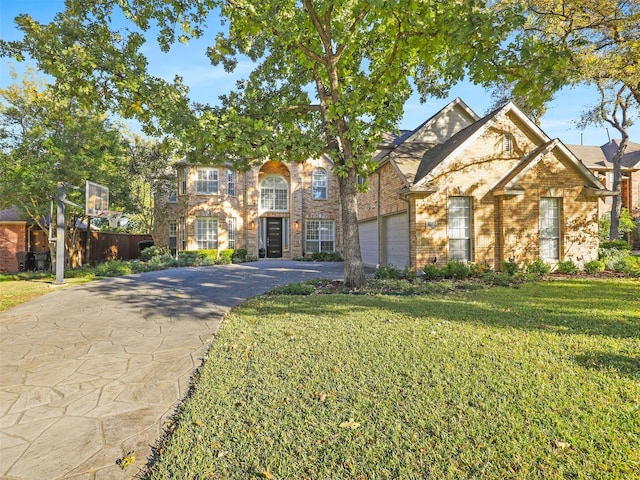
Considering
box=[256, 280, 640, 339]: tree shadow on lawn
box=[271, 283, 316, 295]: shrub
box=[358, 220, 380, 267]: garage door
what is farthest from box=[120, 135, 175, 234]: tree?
box=[256, 280, 640, 339]: tree shadow on lawn

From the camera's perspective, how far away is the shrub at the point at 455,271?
10.5 metres

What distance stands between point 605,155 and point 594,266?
23460 mm

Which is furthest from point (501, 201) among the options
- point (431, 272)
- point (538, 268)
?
point (431, 272)

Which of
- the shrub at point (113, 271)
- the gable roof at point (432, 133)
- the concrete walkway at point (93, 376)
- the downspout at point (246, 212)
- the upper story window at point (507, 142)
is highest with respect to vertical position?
the gable roof at point (432, 133)

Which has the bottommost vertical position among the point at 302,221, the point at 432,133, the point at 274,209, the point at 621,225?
the point at 621,225

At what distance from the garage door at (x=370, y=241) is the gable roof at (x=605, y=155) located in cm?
2123

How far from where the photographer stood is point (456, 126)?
1448 centimetres

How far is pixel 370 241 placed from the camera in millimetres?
15766

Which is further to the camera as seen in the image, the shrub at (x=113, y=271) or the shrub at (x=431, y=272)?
the shrub at (x=113, y=271)

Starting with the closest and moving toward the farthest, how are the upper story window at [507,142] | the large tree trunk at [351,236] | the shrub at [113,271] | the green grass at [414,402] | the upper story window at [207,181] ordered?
the green grass at [414,402], the large tree trunk at [351,236], the upper story window at [507,142], the shrub at [113,271], the upper story window at [207,181]

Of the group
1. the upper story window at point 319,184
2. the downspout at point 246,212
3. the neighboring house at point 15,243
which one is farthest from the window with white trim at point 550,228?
the neighboring house at point 15,243

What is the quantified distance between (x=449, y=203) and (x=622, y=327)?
700 cm

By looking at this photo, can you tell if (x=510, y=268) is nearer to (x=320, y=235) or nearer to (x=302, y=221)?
(x=320, y=235)

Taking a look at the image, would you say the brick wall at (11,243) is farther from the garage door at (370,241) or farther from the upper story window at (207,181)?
the garage door at (370,241)
